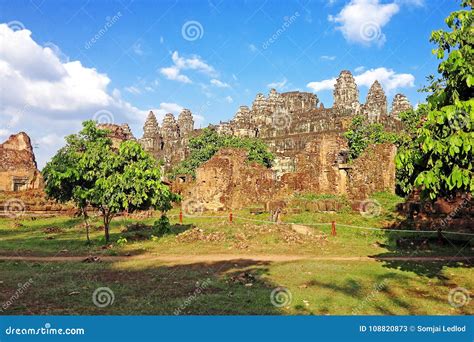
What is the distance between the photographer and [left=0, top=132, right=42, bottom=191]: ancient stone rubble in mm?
40281

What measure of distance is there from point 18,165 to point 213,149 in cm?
2523

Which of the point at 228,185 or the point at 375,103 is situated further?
the point at 375,103

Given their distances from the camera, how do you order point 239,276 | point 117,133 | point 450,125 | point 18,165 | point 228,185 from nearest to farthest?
point 450,125, point 239,276, point 228,185, point 18,165, point 117,133

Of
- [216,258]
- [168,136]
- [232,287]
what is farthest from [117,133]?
[232,287]

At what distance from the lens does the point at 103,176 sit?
16.3 m

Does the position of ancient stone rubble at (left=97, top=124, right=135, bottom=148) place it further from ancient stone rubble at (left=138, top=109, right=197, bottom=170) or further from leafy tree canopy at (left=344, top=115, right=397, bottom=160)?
leafy tree canopy at (left=344, top=115, right=397, bottom=160)

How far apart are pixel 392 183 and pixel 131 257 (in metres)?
20.0

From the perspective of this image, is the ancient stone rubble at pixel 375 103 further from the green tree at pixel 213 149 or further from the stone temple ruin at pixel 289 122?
the green tree at pixel 213 149

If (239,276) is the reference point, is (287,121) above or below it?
above

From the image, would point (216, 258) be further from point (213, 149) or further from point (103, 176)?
point (213, 149)

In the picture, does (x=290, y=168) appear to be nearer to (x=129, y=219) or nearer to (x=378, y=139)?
(x=378, y=139)

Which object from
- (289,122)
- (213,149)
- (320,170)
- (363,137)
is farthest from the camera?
(289,122)

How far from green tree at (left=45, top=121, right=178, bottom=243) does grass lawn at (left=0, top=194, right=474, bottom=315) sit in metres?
1.99

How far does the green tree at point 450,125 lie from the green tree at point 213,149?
1766 inches
